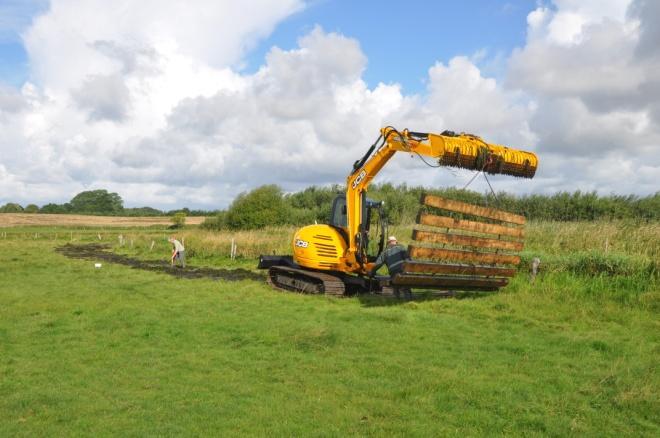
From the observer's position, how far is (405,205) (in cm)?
4153

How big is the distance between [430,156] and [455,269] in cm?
264

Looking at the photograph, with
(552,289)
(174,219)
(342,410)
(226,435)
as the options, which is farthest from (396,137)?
(174,219)

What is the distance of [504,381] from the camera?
7.70m

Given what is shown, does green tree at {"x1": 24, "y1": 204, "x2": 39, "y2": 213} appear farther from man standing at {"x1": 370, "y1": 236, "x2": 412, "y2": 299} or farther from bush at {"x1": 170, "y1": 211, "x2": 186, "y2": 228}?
man standing at {"x1": 370, "y1": 236, "x2": 412, "y2": 299}

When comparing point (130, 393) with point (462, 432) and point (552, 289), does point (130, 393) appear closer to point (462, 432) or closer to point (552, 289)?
point (462, 432)

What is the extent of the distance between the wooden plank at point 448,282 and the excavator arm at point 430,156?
240 centimetres

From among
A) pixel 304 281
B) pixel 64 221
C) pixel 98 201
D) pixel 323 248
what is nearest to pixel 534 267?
pixel 323 248

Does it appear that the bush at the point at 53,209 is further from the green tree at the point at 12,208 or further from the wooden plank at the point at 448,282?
the wooden plank at the point at 448,282

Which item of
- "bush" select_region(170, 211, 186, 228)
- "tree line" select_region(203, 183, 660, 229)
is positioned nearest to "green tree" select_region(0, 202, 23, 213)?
"bush" select_region(170, 211, 186, 228)

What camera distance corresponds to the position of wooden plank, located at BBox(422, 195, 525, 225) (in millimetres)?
12648

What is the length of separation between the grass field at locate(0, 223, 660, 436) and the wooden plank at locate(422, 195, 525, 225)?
1.89 meters

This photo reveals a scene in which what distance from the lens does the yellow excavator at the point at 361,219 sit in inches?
520

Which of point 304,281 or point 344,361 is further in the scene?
point 304,281

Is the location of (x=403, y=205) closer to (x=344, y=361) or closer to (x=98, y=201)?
(x=344, y=361)
